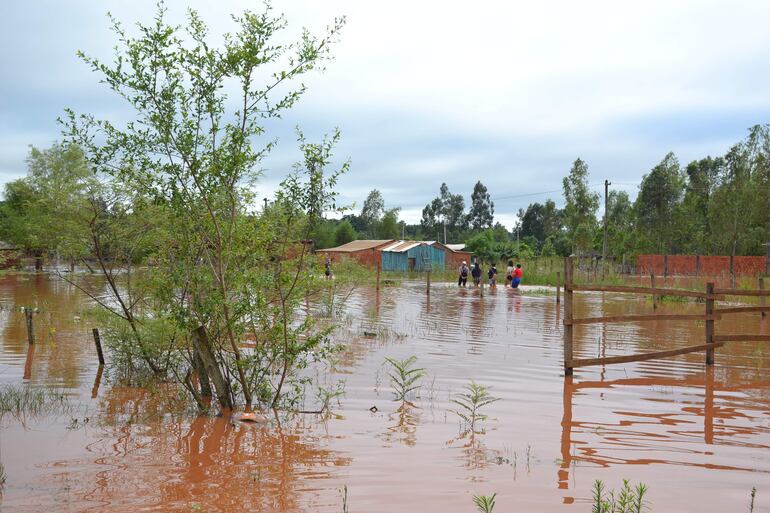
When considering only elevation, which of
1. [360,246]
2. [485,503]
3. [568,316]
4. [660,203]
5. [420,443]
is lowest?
[420,443]

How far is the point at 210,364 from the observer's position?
851 cm

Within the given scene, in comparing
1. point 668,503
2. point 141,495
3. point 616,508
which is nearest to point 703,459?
point 668,503

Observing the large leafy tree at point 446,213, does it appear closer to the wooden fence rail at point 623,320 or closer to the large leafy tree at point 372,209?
the large leafy tree at point 372,209

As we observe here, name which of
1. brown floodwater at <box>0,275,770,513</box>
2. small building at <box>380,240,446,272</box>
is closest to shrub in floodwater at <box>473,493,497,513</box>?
brown floodwater at <box>0,275,770,513</box>

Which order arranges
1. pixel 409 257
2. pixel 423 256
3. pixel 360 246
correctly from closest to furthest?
pixel 409 257
pixel 423 256
pixel 360 246

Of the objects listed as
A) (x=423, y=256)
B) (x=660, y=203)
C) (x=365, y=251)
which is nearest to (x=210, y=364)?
(x=365, y=251)

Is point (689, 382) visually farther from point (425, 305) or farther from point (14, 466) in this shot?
point (425, 305)

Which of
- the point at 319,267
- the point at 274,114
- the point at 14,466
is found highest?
the point at 274,114

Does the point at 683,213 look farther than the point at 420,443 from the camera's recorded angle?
Yes

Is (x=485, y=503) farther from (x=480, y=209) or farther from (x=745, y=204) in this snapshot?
(x=480, y=209)

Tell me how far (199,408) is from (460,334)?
9.58 meters

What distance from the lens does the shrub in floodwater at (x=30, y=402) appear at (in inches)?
341

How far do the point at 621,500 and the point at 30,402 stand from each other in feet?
23.8

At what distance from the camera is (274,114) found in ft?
25.9
